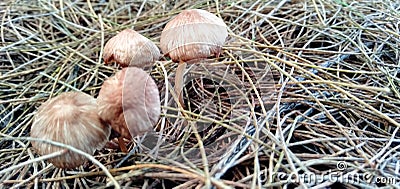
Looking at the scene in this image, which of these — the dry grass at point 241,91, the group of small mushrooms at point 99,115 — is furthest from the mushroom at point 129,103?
the dry grass at point 241,91

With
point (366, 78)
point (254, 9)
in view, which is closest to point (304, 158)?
point (366, 78)

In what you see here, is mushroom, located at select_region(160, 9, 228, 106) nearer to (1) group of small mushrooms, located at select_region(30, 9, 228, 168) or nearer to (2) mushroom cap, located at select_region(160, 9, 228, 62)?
(2) mushroom cap, located at select_region(160, 9, 228, 62)

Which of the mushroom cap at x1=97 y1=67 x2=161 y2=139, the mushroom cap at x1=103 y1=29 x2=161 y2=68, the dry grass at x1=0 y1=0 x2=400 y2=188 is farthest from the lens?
the mushroom cap at x1=103 y1=29 x2=161 y2=68

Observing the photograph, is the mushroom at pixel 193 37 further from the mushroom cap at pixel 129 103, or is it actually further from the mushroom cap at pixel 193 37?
the mushroom cap at pixel 129 103

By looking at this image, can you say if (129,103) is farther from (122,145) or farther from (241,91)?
(241,91)

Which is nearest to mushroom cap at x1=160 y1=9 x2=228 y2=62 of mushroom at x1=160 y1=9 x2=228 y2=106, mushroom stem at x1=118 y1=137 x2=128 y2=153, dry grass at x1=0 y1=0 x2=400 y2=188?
mushroom at x1=160 y1=9 x2=228 y2=106
